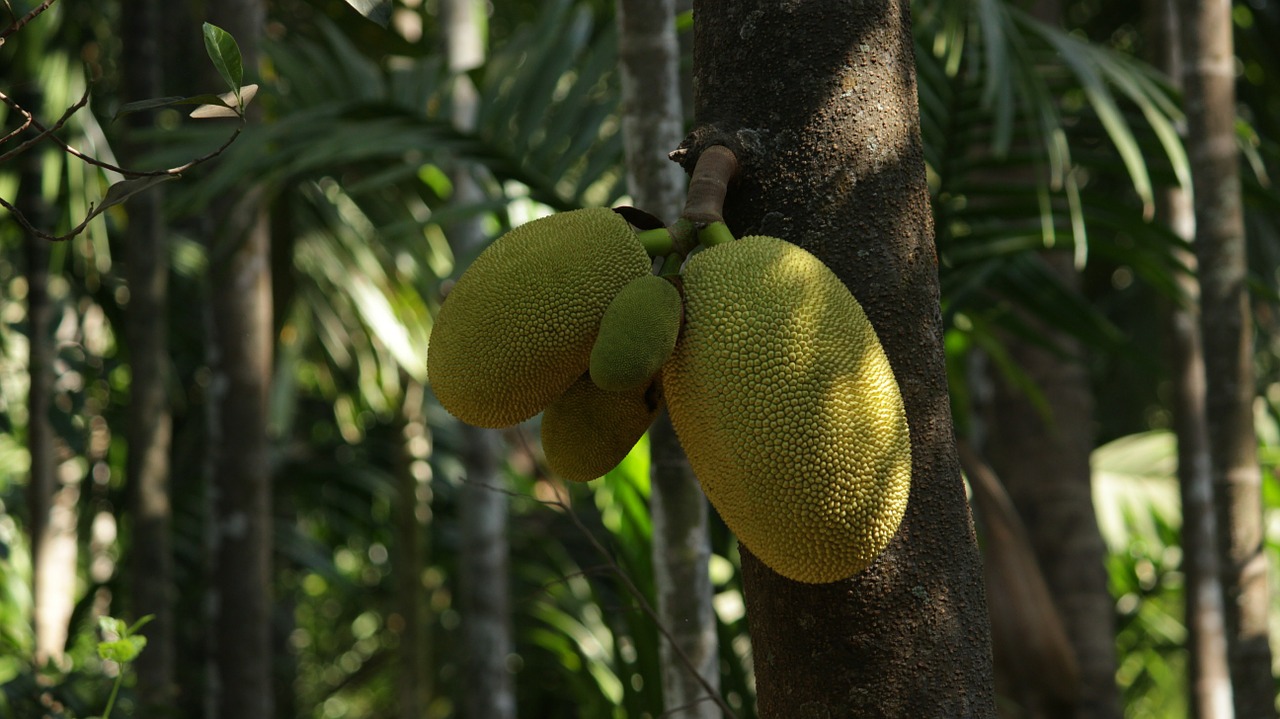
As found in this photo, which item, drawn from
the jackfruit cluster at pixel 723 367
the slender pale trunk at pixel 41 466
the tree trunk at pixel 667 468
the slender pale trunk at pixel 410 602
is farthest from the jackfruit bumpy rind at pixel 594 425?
the slender pale trunk at pixel 41 466

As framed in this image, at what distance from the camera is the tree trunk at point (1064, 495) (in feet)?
7.86

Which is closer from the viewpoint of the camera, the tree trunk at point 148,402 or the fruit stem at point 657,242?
the fruit stem at point 657,242

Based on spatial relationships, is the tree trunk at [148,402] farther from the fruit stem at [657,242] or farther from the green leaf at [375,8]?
the fruit stem at [657,242]

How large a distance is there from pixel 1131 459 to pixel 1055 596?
790mm

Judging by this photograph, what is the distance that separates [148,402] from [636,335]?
212 cm

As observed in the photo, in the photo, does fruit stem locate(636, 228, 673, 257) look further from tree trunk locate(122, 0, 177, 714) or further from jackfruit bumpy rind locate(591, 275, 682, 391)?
tree trunk locate(122, 0, 177, 714)

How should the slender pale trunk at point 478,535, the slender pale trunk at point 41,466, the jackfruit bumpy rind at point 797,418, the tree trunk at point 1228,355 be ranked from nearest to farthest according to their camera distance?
the jackfruit bumpy rind at point 797,418, the tree trunk at point 1228,355, the slender pale trunk at point 478,535, the slender pale trunk at point 41,466

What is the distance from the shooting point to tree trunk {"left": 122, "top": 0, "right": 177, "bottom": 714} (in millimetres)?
2322

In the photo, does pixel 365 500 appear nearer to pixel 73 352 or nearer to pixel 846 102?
pixel 73 352

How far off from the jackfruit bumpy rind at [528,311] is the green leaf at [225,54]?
0.22 m

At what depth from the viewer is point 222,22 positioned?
2.22 m

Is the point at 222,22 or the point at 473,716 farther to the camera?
the point at 473,716

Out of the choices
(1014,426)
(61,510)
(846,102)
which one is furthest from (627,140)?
(61,510)

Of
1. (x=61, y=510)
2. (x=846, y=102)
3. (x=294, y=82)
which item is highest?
(x=846, y=102)
